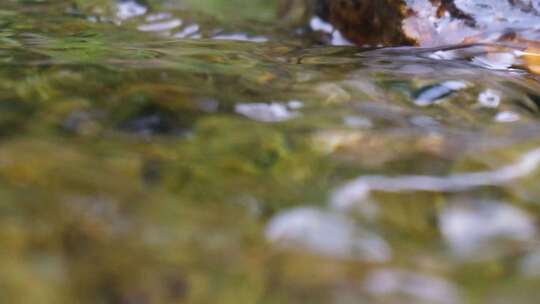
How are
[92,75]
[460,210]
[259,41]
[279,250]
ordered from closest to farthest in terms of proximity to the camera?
[279,250], [460,210], [92,75], [259,41]

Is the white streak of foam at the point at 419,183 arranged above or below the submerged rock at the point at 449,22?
below

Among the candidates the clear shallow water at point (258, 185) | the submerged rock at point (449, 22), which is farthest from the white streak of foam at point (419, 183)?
the submerged rock at point (449, 22)

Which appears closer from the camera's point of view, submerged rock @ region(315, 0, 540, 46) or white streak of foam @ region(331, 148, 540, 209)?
white streak of foam @ region(331, 148, 540, 209)

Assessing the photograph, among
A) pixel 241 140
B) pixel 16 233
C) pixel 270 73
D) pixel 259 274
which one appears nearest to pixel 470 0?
pixel 270 73

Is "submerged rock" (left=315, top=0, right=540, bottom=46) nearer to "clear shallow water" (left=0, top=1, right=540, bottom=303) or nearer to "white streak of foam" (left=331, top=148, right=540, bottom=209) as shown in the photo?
"clear shallow water" (left=0, top=1, right=540, bottom=303)

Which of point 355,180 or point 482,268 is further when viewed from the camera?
point 355,180

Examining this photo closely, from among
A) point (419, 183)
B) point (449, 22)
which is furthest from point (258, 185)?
A: point (449, 22)

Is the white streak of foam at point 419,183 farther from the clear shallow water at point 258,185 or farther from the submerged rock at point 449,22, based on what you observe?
the submerged rock at point 449,22

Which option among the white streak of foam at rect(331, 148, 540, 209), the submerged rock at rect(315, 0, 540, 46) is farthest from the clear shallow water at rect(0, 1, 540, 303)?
the submerged rock at rect(315, 0, 540, 46)

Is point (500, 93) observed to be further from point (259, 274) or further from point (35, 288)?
point (35, 288)
